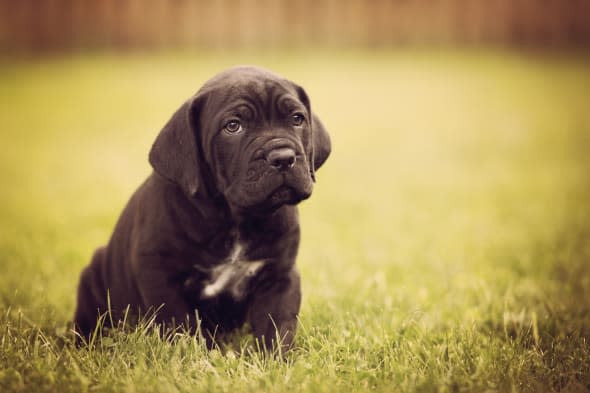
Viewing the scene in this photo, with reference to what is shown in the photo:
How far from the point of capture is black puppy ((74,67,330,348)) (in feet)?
10.7

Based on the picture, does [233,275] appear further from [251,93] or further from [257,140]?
[251,93]

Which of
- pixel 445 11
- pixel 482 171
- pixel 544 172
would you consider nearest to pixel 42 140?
pixel 482 171

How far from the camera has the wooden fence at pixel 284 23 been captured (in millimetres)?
18797

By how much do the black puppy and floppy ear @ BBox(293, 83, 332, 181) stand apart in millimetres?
10

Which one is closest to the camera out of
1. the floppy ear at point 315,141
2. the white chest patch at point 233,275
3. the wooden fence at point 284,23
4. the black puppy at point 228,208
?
the black puppy at point 228,208

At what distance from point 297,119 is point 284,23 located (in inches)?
652

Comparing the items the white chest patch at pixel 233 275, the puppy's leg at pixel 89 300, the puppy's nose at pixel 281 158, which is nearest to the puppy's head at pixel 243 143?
the puppy's nose at pixel 281 158

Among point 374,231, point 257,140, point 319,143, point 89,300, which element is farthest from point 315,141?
point 374,231

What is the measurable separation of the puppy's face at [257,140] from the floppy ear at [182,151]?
5 centimetres

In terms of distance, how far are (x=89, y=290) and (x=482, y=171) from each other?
642cm

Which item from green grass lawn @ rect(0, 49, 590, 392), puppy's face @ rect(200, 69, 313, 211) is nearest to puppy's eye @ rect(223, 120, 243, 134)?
puppy's face @ rect(200, 69, 313, 211)

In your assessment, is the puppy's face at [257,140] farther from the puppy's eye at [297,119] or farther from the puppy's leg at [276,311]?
the puppy's leg at [276,311]

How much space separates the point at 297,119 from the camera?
11.3ft

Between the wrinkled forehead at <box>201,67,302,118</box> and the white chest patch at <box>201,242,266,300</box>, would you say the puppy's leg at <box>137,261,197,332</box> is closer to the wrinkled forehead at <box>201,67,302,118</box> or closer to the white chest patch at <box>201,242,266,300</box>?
the white chest patch at <box>201,242,266,300</box>
